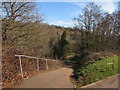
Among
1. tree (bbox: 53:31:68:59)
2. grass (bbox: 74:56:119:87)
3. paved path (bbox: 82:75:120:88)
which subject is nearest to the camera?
paved path (bbox: 82:75:120:88)

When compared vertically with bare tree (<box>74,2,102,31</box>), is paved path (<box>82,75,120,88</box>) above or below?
below

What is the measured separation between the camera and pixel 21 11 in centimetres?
908

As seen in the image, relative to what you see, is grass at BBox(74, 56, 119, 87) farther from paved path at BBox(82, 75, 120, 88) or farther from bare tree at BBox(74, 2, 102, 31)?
bare tree at BBox(74, 2, 102, 31)

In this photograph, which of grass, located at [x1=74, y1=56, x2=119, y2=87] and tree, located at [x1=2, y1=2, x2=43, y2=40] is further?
tree, located at [x1=2, y1=2, x2=43, y2=40]

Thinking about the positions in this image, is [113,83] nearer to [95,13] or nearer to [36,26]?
[36,26]

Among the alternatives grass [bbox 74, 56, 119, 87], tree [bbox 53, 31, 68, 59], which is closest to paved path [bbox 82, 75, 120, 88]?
grass [bbox 74, 56, 119, 87]

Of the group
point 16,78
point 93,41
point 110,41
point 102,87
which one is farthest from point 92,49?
point 16,78

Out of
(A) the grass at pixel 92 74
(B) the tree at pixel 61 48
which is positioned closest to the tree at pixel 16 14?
(A) the grass at pixel 92 74

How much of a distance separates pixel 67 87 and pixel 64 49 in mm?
22831

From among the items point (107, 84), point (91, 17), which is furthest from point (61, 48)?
Result: point (107, 84)

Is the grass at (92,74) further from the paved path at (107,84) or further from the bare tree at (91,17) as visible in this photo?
the bare tree at (91,17)

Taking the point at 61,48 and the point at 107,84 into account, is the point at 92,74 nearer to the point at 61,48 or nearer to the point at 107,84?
the point at 107,84

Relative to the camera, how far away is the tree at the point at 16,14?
799 cm

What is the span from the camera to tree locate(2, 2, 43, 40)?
7986 mm
